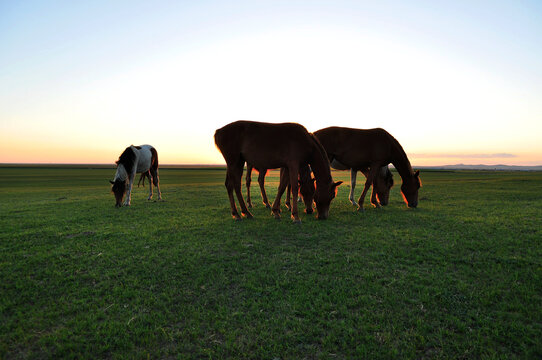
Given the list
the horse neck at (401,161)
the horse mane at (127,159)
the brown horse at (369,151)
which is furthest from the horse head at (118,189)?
the horse neck at (401,161)

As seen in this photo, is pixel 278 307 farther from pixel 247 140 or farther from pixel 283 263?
pixel 247 140

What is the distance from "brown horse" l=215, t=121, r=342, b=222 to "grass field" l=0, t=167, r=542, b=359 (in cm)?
171

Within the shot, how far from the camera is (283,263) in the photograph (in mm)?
4574

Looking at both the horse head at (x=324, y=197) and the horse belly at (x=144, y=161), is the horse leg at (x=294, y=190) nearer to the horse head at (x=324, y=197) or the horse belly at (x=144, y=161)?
the horse head at (x=324, y=197)

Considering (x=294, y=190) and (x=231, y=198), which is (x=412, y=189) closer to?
(x=294, y=190)

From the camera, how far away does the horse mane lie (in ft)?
39.8

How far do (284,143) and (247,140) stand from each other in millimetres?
1200

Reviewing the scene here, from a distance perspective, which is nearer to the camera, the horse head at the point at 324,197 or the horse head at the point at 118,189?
the horse head at the point at 324,197

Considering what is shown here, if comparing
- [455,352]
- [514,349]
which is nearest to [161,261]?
[455,352]

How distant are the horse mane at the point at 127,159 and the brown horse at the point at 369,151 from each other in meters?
8.99

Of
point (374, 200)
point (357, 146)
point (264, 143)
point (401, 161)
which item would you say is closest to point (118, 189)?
point (264, 143)

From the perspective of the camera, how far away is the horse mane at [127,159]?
12.1 m

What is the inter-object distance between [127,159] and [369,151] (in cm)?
1110

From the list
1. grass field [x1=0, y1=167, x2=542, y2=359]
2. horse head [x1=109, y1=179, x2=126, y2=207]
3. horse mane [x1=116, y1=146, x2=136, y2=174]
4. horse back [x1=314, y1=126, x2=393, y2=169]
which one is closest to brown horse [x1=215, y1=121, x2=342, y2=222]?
grass field [x1=0, y1=167, x2=542, y2=359]
